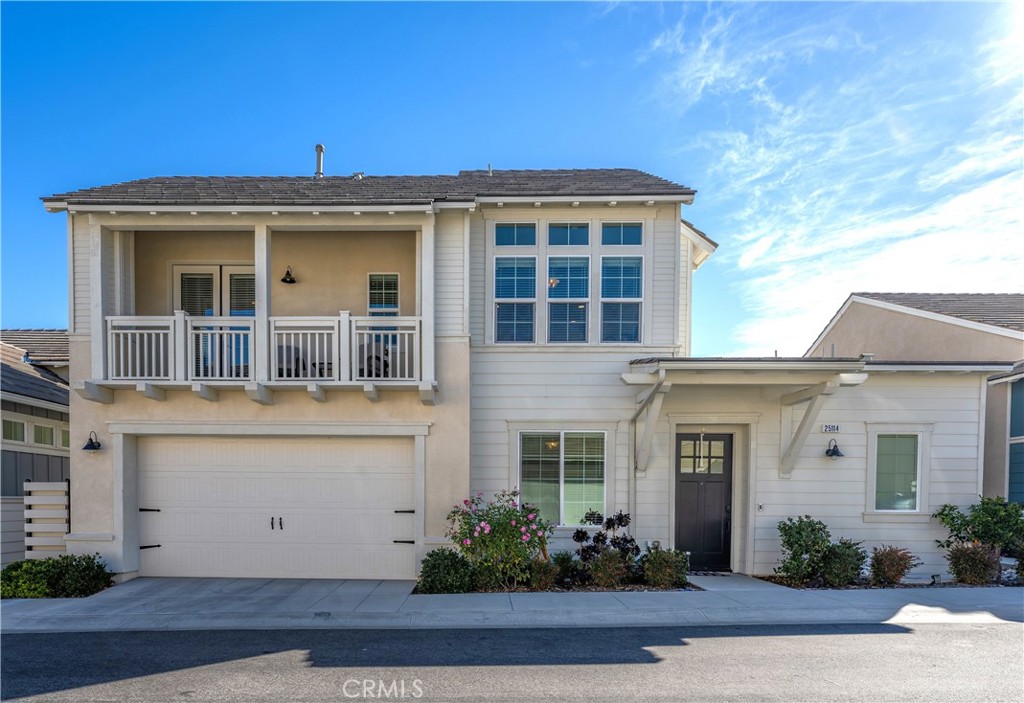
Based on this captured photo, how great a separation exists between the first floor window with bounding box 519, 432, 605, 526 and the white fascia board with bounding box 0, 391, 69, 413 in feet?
28.4

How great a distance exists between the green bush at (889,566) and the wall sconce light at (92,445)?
41.2 ft

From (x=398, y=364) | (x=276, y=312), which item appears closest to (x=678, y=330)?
(x=398, y=364)

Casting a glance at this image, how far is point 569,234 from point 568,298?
3.70ft

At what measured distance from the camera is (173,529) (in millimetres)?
8844

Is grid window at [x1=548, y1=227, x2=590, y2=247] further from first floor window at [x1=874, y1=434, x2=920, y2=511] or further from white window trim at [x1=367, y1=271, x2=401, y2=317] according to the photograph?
first floor window at [x1=874, y1=434, x2=920, y2=511]

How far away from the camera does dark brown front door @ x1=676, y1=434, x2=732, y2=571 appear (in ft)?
30.8

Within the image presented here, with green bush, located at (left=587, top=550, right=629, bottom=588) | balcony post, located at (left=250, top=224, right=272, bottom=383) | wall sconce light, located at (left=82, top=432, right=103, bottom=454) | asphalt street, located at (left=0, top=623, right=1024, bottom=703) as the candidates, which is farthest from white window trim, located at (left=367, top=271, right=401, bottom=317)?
green bush, located at (left=587, top=550, right=629, bottom=588)

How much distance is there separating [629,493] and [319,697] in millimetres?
5761

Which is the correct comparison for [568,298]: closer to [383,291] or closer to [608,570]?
[383,291]

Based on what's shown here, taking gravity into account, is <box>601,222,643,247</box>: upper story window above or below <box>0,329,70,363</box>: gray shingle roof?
above

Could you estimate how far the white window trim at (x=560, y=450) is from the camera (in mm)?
9070

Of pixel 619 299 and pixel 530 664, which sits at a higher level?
pixel 619 299

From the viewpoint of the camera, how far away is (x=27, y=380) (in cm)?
1010

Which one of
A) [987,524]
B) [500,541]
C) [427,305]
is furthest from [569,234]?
[987,524]
